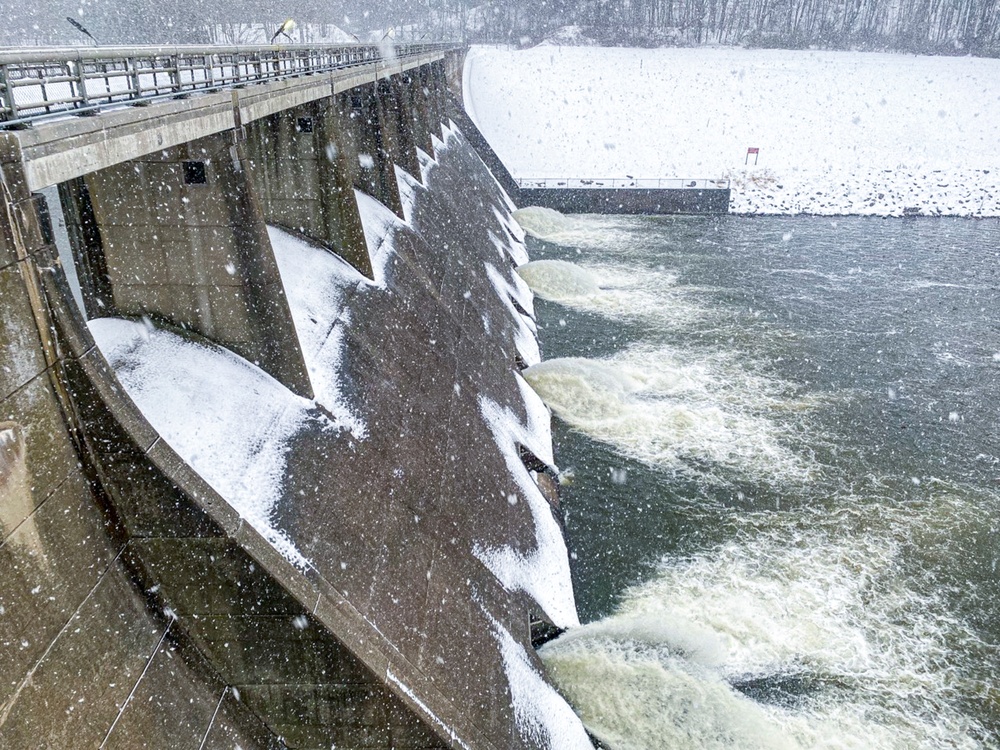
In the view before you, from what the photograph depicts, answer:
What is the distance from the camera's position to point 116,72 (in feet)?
24.8

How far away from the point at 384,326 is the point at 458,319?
381 cm

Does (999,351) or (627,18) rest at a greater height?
(627,18)

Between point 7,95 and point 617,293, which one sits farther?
point 617,293

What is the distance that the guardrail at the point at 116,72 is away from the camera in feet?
19.9

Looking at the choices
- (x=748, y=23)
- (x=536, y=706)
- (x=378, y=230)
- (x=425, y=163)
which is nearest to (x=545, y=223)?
(x=425, y=163)

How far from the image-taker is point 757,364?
23.6m

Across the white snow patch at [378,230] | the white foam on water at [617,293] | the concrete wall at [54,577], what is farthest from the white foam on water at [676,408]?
the concrete wall at [54,577]

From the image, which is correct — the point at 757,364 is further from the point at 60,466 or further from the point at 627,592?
the point at 60,466

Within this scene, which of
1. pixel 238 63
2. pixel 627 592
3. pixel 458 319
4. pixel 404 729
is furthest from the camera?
pixel 458 319

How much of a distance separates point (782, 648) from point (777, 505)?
14.4 feet

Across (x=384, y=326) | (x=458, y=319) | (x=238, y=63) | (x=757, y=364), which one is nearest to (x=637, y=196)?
(x=757, y=364)

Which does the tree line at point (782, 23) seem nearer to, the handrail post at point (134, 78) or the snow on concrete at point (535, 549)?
the snow on concrete at point (535, 549)

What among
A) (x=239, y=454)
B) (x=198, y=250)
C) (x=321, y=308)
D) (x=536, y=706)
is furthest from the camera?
(x=321, y=308)

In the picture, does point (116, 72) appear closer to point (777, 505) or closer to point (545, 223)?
point (777, 505)
